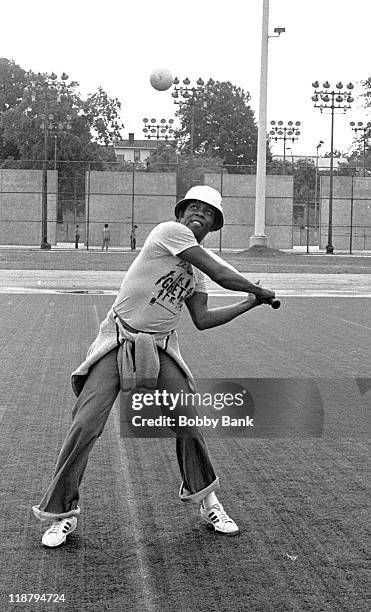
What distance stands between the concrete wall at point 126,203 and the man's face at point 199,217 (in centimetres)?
5785

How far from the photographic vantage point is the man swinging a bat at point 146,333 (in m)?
5.42

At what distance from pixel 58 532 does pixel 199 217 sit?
171cm

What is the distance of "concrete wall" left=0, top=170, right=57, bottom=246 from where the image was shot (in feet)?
209

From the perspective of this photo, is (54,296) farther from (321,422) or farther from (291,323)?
(321,422)

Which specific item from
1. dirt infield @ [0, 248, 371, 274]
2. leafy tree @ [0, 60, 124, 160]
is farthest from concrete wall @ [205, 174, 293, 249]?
leafy tree @ [0, 60, 124, 160]

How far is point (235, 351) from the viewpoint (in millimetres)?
14070

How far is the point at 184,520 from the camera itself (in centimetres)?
612

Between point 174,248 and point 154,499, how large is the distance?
6.03ft

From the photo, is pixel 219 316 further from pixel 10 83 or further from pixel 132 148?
pixel 132 148

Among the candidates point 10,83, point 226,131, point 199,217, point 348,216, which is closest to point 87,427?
point 199,217

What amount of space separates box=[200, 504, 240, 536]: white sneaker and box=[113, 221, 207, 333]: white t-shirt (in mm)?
1020

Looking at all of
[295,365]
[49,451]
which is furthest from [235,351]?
[49,451]

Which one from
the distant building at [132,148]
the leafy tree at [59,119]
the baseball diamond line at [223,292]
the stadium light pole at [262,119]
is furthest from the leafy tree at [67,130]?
the baseball diamond line at [223,292]

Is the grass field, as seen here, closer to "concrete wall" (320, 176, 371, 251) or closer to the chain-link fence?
the chain-link fence
